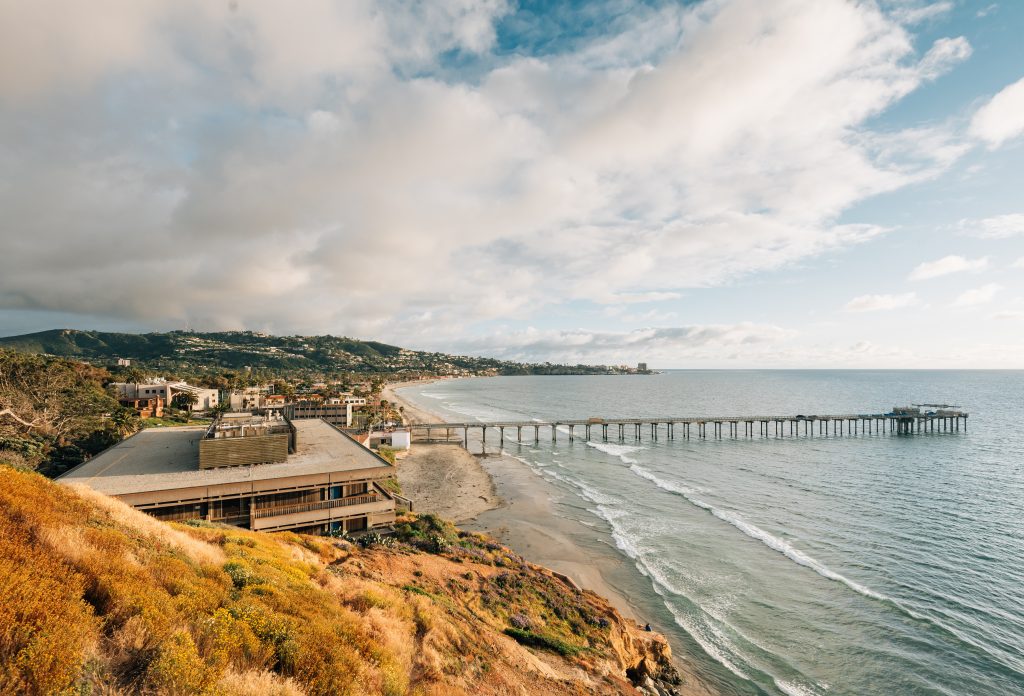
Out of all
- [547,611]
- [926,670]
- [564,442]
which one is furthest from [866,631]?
[564,442]

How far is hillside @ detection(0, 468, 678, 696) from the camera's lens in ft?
23.4

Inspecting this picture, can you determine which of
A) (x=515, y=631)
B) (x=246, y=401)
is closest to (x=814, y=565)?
(x=515, y=631)

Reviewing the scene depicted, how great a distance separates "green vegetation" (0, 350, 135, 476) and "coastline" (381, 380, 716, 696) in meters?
29.5

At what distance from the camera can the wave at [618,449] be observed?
6656 centimetres

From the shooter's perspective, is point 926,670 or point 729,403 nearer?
point 926,670

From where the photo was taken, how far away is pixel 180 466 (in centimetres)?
2911

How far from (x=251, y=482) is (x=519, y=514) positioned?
24.5 meters

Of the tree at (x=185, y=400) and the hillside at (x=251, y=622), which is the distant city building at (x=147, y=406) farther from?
the hillside at (x=251, y=622)

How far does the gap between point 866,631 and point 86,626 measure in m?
32.3

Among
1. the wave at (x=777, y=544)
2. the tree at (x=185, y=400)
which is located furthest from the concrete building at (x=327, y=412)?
the wave at (x=777, y=544)

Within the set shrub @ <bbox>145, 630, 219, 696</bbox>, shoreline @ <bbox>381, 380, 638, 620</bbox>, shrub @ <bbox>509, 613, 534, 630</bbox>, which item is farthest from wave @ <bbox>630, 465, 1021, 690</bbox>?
shrub @ <bbox>145, 630, 219, 696</bbox>

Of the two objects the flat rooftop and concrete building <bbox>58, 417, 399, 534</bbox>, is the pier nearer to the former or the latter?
the flat rooftop

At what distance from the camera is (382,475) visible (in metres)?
28.1

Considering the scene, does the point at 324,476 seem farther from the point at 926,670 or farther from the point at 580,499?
the point at 926,670
